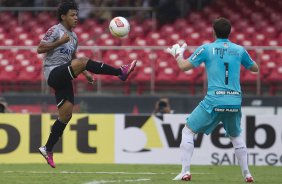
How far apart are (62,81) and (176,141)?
16.3ft

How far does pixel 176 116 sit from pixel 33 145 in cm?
261

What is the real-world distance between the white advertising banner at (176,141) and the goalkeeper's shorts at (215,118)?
5.42m

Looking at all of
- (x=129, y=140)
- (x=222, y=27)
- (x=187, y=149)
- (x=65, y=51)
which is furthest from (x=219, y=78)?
(x=129, y=140)

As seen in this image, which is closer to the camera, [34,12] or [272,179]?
[272,179]

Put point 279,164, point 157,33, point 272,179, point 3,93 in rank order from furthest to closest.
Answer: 1. point 157,33
2. point 3,93
3. point 279,164
4. point 272,179

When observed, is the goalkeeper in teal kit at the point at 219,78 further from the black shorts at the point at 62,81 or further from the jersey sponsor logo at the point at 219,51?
the black shorts at the point at 62,81

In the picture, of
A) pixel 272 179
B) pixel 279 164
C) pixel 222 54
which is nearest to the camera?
pixel 222 54

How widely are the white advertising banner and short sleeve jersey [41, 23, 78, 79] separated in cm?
434

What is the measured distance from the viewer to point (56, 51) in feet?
38.1

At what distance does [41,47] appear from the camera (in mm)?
11383

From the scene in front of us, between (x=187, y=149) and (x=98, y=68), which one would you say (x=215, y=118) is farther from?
(x=98, y=68)

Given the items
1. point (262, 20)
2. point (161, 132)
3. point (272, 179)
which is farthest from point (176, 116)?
point (262, 20)

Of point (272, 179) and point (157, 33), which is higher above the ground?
point (157, 33)

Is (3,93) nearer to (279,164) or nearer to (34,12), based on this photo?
(34,12)
